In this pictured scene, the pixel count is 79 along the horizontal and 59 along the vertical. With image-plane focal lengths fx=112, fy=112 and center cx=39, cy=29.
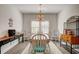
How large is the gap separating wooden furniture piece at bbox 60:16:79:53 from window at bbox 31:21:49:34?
383mm

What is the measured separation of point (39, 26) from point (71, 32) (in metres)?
0.70

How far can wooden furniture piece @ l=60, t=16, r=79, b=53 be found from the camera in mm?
2304

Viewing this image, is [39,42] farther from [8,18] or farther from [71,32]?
[8,18]

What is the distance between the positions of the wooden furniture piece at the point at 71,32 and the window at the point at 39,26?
383 millimetres

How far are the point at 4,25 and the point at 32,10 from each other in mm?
660

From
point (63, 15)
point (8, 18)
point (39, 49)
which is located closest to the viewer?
point (8, 18)

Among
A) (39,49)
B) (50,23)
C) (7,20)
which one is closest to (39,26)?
(50,23)

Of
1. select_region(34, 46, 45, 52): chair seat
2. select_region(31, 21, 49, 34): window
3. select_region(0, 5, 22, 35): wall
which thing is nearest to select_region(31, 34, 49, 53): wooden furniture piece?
select_region(34, 46, 45, 52): chair seat

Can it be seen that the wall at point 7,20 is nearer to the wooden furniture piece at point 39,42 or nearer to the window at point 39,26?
the window at point 39,26

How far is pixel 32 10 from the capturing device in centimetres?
228

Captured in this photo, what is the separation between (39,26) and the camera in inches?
89.4

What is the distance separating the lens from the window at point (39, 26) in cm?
227

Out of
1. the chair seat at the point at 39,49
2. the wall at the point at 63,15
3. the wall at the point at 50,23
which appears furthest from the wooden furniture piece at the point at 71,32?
the chair seat at the point at 39,49
